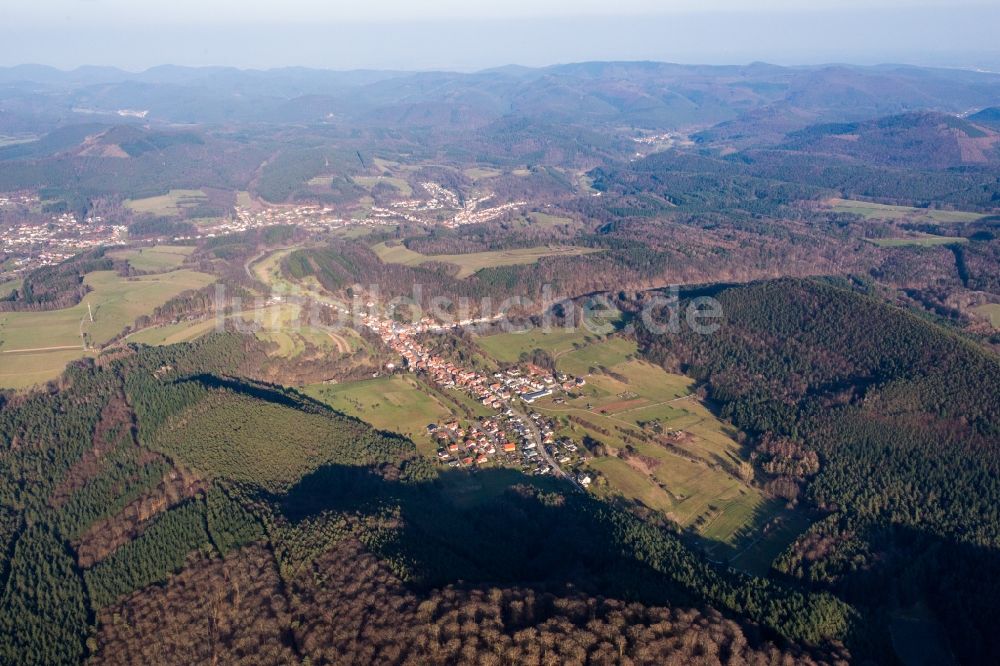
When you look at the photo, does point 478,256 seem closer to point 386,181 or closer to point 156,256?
point 156,256

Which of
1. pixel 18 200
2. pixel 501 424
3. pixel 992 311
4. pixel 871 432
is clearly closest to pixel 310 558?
pixel 501 424

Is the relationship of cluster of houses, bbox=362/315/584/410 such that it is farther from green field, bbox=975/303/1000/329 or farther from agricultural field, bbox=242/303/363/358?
green field, bbox=975/303/1000/329

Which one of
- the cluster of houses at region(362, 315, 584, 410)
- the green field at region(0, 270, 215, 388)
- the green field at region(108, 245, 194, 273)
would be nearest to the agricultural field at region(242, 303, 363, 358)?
the cluster of houses at region(362, 315, 584, 410)

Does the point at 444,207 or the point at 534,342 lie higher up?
the point at 444,207

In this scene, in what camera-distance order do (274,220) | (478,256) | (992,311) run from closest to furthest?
(992,311) → (478,256) → (274,220)

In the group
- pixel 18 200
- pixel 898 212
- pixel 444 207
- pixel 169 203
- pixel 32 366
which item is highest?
pixel 18 200

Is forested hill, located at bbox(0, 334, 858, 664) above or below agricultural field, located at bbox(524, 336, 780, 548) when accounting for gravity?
above
